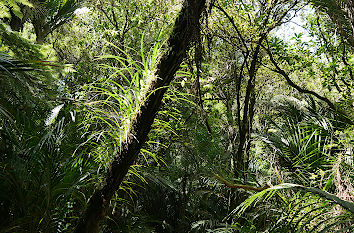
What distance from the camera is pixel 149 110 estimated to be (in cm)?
177

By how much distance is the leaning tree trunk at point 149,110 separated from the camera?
5.63ft

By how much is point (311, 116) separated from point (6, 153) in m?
4.08

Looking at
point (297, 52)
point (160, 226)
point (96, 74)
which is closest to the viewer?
point (160, 226)

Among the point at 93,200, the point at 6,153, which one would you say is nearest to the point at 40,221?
the point at 6,153

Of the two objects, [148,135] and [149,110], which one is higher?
[149,110]

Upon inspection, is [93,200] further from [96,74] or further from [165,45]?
[96,74]

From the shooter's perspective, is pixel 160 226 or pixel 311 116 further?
pixel 160 226

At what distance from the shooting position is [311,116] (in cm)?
456

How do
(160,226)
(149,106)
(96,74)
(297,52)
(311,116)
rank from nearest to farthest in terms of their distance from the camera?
(149,106)
(311,116)
(160,226)
(297,52)
(96,74)

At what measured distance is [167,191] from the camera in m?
5.84

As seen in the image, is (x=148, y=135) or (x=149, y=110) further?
(x=148, y=135)

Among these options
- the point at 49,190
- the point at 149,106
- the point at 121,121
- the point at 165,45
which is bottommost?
the point at 49,190

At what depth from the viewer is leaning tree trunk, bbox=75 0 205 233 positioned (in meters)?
1.72

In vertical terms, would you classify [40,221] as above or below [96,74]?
below
